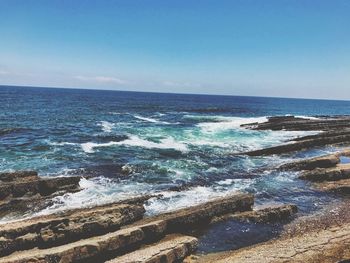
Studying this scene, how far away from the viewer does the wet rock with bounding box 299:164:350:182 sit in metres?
22.5

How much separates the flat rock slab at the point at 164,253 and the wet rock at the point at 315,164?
50.2 ft

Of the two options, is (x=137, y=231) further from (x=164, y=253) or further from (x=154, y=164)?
(x=154, y=164)

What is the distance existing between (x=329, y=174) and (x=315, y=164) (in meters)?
2.54

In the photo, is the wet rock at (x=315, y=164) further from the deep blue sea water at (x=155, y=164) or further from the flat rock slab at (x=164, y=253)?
the flat rock slab at (x=164, y=253)

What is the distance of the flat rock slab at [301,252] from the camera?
11.4m

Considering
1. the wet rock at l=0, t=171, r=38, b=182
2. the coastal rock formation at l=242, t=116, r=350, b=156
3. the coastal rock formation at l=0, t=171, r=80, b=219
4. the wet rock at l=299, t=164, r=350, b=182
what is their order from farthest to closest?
the coastal rock formation at l=242, t=116, r=350, b=156 < the wet rock at l=299, t=164, r=350, b=182 < the wet rock at l=0, t=171, r=38, b=182 < the coastal rock formation at l=0, t=171, r=80, b=219

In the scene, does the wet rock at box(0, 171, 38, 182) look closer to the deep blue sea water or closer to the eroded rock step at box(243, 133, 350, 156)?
the deep blue sea water

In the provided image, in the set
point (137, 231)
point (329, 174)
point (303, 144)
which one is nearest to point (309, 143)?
point (303, 144)

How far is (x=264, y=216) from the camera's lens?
16.2 metres

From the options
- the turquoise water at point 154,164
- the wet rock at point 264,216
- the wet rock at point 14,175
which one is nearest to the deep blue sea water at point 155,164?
the turquoise water at point 154,164

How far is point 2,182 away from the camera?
18.5 m

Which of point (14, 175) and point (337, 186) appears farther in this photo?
point (337, 186)

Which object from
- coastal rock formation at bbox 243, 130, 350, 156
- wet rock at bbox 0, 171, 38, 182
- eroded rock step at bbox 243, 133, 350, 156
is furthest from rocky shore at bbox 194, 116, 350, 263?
wet rock at bbox 0, 171, 38, 182

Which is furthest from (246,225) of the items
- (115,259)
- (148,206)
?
(115,259)
